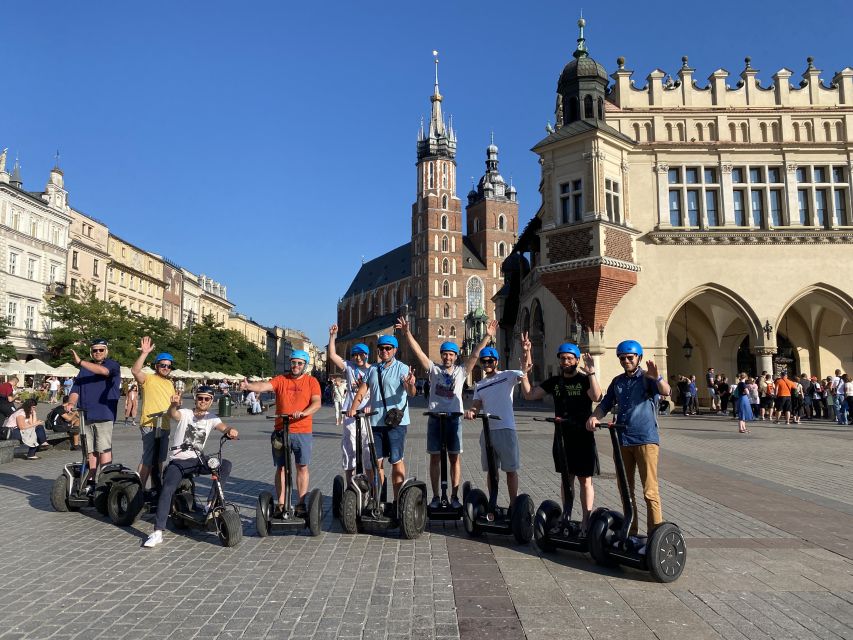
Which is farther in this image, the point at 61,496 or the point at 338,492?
the point at 61,496

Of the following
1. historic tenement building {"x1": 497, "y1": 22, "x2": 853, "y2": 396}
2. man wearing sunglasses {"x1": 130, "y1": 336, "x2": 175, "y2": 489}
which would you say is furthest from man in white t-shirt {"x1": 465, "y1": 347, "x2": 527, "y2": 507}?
historic tenement building {"x1": 497, "y1": 22, "x2": 853, "y2": 396}

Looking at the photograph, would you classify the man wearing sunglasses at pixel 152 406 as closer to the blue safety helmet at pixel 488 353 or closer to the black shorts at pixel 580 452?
the blue safety helmet at pixel 488 353

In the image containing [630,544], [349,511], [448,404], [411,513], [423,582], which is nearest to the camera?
[423,582]

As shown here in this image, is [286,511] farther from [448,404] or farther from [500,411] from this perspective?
[500,411]

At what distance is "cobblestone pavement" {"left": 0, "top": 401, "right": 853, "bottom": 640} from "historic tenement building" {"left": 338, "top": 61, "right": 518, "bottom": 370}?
87.6 metres

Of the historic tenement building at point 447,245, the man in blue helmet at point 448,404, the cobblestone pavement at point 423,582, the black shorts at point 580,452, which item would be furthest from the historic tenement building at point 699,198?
the historic tenement building at point 447,245

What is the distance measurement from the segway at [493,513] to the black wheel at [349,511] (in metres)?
1.08

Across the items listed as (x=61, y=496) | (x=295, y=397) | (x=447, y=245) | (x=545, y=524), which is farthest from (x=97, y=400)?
(x=447, y=245)

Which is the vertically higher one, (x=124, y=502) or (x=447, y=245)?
(x=447, y=245)

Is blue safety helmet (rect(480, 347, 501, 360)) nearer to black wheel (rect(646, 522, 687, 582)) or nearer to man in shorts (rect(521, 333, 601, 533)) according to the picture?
man in shorts (rect(521, 333, 601, 533))

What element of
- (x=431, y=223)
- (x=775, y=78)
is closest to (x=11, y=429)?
(x=775, y=78)

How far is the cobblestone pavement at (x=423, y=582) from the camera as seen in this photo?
13.0 ft

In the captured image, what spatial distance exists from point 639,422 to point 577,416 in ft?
1.75

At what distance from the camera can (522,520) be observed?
5.96 meters
